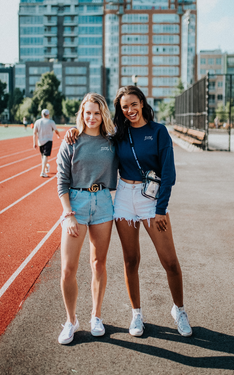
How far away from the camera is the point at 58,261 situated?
5.26 metres

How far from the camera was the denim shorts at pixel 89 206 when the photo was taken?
340cm

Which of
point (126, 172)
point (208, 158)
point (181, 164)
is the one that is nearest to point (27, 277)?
point (126, 172)

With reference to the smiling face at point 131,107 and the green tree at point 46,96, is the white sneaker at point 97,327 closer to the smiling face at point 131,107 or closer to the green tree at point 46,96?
the smiling face at point 131,107

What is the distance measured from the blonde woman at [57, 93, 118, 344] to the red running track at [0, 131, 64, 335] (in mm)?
732

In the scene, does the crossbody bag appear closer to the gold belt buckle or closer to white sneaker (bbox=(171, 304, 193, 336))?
the gold belt buckle

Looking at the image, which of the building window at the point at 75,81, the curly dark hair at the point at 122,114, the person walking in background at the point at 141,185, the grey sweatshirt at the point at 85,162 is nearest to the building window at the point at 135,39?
the building window at the point at 75,81

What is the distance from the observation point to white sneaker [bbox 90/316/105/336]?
3.38 metres

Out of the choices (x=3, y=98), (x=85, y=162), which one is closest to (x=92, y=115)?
(x=85, y=162)

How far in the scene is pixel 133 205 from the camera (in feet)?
11.4

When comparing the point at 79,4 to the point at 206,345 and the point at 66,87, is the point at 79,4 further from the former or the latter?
the point at 206,345

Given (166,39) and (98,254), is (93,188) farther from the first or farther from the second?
(166,39)

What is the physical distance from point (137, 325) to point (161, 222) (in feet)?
2.80

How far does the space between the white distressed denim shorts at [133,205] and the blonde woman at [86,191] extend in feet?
0.27

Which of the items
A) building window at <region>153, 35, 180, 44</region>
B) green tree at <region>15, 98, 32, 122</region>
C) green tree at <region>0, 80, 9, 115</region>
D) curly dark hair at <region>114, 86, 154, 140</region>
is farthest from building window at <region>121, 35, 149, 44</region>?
curly dark hair at <region>114, 86, 154, 140</region>
